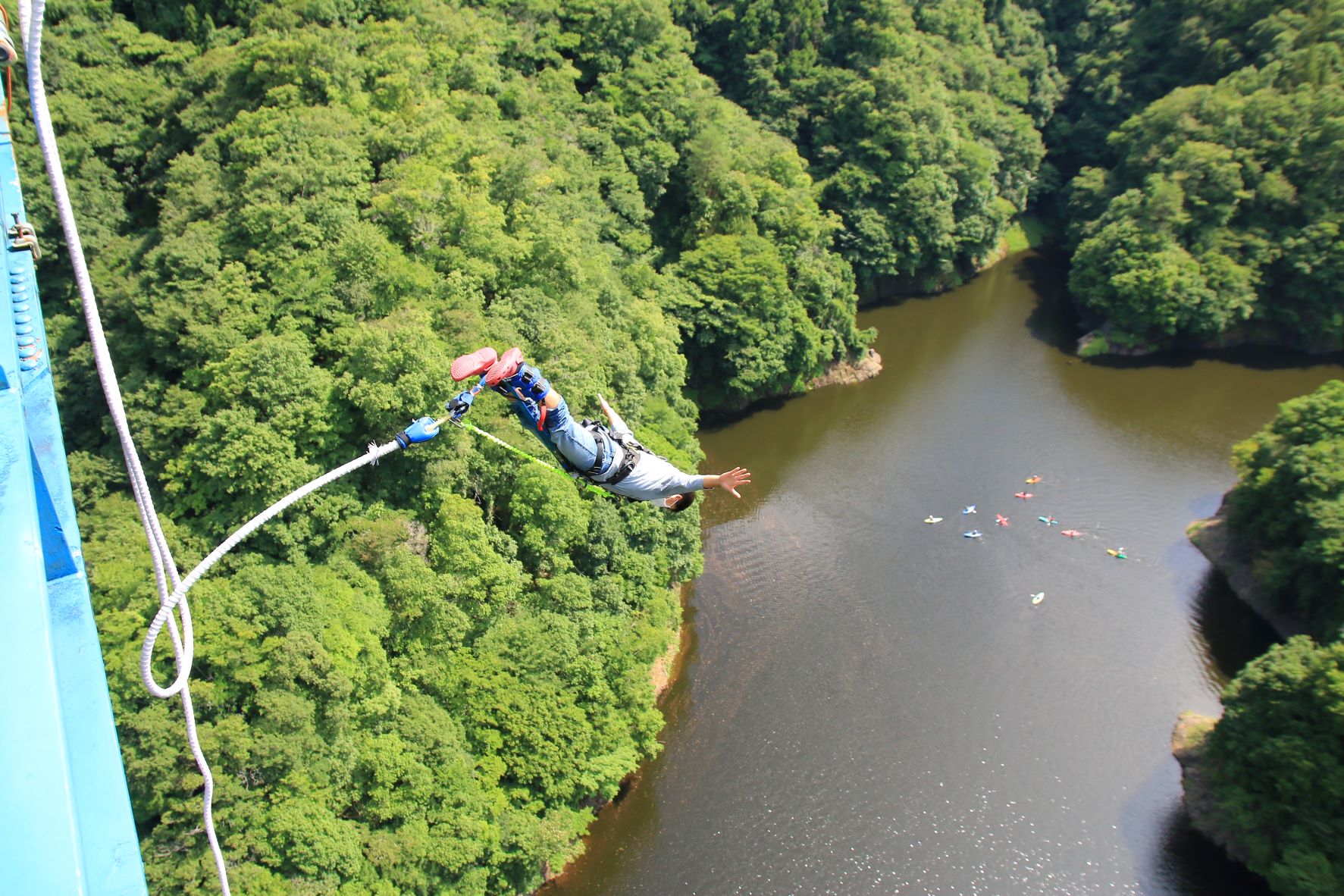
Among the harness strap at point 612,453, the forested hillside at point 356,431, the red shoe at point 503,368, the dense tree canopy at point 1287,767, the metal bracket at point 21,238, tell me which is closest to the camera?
the metal bracket at point 21,238

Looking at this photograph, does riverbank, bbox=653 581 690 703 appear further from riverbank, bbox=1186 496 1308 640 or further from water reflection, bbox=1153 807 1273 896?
riverbank, bbox=1186 496 1308 640

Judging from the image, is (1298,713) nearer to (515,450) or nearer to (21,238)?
(515,450)

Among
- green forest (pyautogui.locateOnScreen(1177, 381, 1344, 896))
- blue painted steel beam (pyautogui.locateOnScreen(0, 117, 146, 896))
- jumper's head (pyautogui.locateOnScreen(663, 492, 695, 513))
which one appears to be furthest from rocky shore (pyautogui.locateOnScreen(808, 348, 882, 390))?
blue painted steel beam (pyautogui.locateOnScreen(0, 117, 146, 896))

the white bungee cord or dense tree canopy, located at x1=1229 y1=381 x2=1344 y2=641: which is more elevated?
the white bungee cord

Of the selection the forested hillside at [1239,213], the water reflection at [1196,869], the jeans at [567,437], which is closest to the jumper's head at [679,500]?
the jeans at [567,437]

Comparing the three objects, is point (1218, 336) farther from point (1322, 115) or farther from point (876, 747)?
point (876, 747)

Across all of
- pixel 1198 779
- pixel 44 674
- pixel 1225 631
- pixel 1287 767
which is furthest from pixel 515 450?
pixel 1225 631

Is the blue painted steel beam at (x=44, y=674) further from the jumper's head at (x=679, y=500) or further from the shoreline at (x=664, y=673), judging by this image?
the shoreline at (x=664, y=673)
